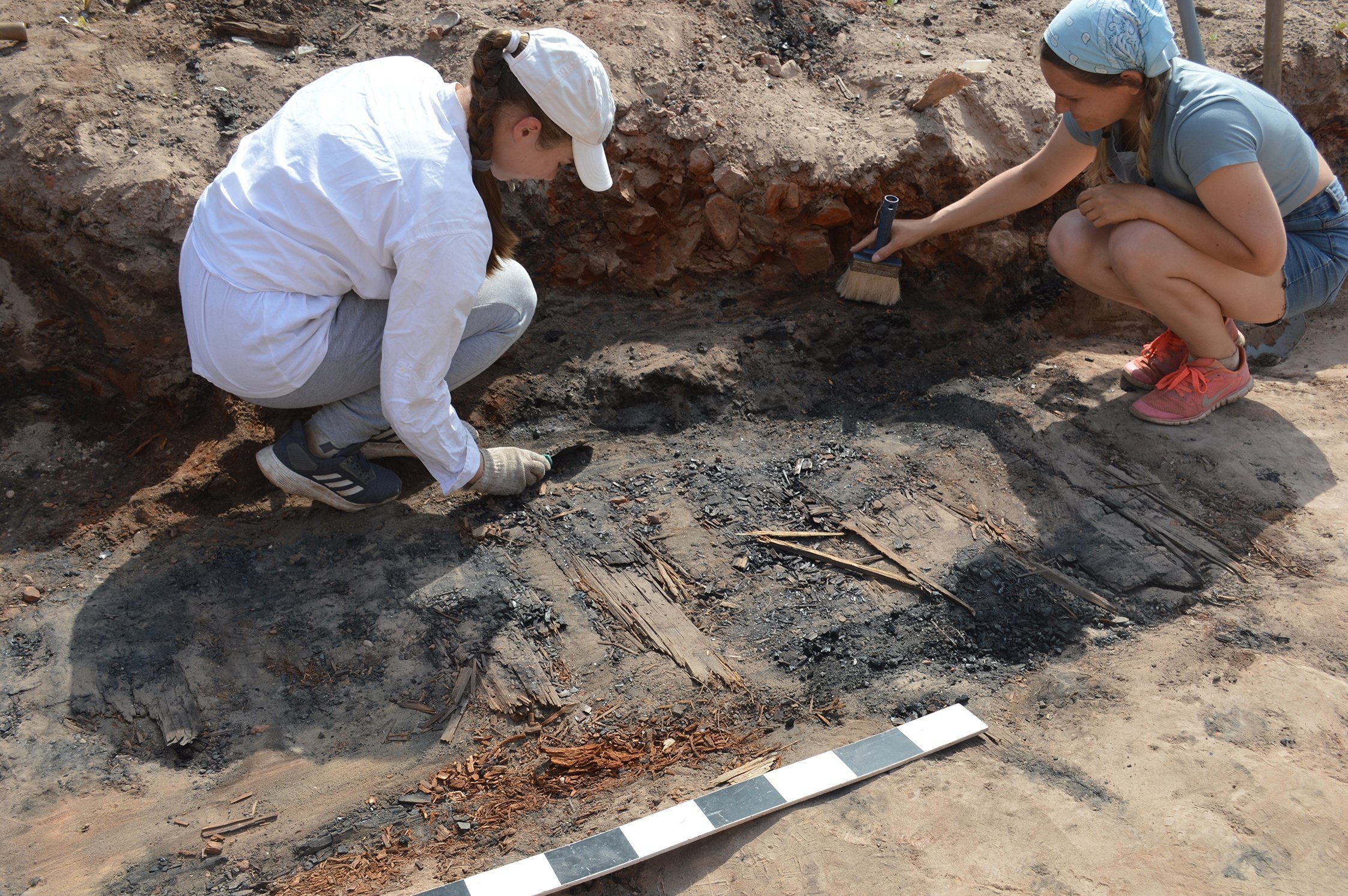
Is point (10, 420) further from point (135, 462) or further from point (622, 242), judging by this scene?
point (622, 242)

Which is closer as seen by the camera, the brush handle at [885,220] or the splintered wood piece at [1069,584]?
the splintered wood piece at [1069,584]

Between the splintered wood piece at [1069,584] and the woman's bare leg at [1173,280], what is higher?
the woman's bare leg at [1173,280]

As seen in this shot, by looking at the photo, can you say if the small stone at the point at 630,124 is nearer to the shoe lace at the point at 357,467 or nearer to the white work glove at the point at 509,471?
the white work glove at the point at 509,471

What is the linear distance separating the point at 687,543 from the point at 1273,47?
353cm

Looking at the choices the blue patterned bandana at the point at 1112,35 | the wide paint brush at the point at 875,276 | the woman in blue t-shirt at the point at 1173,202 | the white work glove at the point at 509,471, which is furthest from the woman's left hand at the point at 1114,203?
the white work glove at the point at 509,471

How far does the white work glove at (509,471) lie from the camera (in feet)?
9.70

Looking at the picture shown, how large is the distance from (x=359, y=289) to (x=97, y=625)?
122cm

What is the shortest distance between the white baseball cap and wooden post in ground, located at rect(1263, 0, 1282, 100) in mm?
3333

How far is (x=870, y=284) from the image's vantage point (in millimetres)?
3770

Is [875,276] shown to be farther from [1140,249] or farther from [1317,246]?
[1317,246]

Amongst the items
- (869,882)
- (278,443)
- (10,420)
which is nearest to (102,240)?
(10,420)

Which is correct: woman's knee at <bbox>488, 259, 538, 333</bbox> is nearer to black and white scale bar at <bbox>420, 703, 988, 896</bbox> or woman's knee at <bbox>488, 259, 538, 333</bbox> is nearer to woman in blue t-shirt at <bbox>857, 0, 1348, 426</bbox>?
woman in blue t-shirt at <bbox>857, 0, 1348, 426</bbox>

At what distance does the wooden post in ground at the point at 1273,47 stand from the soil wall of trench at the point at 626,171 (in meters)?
0.99

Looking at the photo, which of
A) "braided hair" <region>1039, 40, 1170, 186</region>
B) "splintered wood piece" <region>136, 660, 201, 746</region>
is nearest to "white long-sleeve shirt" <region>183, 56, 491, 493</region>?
"splintered wood piece" <region>136, 660, 201, 746</region>
